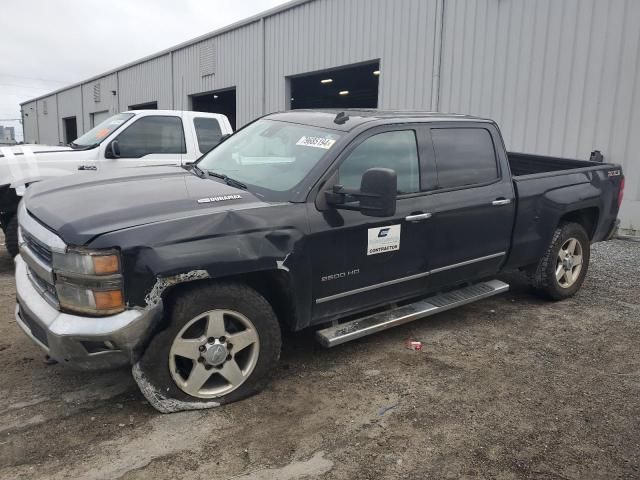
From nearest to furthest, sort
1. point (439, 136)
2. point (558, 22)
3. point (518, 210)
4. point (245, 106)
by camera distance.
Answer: point (439, 136) → point (518, 210) → point (558, 22) → point (245, 106)

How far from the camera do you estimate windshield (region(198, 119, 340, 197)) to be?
357cm

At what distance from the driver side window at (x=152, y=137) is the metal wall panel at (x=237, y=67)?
9026 millimetres

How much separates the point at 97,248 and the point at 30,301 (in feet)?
2.46

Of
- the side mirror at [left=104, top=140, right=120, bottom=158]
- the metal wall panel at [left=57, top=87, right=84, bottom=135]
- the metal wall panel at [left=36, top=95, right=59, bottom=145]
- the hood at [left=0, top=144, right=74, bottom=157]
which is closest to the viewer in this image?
the hood at [left=0, top=144, right=74, bottom=157]

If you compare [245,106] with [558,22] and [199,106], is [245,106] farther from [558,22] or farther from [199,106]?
[558,22]

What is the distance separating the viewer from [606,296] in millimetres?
5590

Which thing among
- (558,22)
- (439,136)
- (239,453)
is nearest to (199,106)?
(558,22)

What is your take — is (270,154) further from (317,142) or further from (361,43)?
(361,43)

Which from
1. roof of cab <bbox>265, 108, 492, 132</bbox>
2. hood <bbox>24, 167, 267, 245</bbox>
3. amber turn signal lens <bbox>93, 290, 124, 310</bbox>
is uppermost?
roof of cab <bbox>265, 108, 492, 132</bbox>

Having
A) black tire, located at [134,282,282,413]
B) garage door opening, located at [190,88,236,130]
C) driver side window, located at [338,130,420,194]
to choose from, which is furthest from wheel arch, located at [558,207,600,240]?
garage door opening, located at [190,88,236,130]

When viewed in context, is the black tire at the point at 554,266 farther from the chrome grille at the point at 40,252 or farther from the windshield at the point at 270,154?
the chrome grille at the point at 40,252

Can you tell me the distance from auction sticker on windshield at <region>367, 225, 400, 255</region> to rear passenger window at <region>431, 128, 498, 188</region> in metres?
0.69

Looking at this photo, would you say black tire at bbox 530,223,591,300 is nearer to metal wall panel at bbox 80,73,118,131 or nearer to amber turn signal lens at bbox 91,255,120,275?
amber turn signal lens at bbox 91,255,120,275

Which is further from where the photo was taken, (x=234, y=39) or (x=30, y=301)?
(x=234, y=39)
